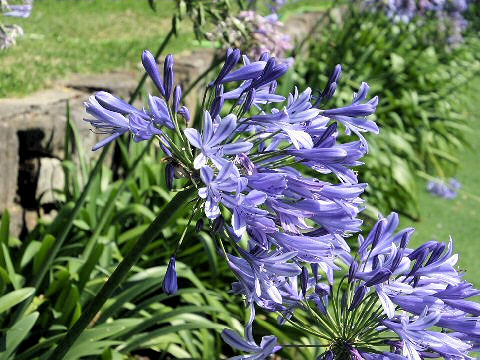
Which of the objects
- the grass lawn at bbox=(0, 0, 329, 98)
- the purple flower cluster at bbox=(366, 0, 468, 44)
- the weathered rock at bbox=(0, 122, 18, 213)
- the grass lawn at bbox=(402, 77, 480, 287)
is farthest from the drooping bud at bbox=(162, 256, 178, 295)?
the purple flower cluster at bbox=(366, 0, 468, 44)

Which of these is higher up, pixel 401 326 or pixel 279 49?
pixel 401 326

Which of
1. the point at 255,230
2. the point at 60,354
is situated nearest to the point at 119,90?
the point at 60,354

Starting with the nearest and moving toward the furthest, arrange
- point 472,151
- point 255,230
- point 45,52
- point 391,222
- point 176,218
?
point 255,230 → point 391,222 → point 176,218 → point 45,52 → point 472,151

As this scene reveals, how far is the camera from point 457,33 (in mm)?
8703

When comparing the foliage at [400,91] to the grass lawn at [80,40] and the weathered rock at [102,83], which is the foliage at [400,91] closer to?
the grass lawn at [80,40]

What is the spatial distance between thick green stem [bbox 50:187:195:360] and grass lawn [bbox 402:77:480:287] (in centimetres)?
400

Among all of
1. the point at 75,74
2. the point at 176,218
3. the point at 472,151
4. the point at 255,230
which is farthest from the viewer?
the point at 472,151

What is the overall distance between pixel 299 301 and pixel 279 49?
2.74m

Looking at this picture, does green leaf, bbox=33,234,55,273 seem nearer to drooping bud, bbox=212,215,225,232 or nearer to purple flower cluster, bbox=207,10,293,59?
purple flower cluster, bbox=207,10,293,59

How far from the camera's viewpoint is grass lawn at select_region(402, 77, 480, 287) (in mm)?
5828

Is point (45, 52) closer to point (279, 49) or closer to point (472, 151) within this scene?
point (279, 49)

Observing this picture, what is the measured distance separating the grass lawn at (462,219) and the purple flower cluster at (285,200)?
12.2 ft

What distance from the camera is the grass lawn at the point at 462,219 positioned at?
5.83m

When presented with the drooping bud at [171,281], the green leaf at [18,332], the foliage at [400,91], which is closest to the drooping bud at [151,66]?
the drooping bud at [171,281]
